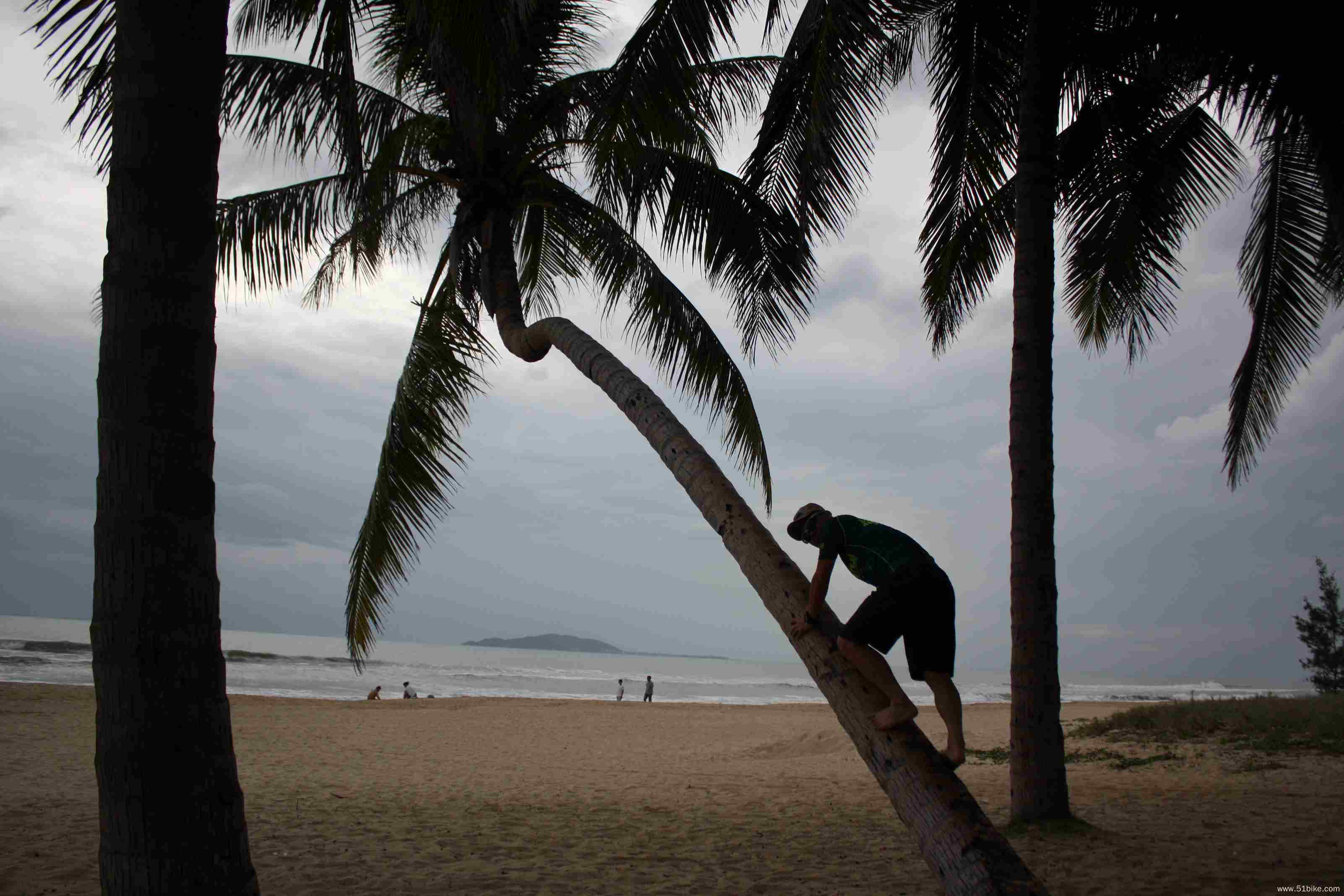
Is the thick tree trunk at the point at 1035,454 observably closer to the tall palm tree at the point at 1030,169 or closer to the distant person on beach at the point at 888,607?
the tall palm tree at the point at 1030,169

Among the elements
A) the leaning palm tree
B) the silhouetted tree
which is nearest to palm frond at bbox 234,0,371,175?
the leaning palm tree

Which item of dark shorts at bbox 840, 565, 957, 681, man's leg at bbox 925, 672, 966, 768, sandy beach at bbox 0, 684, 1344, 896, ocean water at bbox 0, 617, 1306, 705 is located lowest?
ocean water at bbox 0, 617, 1306, 705

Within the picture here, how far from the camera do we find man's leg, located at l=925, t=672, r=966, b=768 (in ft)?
11.0

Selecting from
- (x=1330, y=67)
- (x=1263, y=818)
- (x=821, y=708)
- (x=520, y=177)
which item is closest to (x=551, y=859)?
(x=1263, y=818)

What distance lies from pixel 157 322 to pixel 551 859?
412 centimetres

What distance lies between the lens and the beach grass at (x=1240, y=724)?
8820 millimetres

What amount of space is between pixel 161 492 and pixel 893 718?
2.48m

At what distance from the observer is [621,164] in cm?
735

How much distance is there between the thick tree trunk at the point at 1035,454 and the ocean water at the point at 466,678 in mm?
16072

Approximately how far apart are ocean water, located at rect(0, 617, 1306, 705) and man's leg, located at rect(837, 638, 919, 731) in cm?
1696

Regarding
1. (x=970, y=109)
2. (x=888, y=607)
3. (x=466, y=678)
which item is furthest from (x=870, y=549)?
(x=466, y=678)

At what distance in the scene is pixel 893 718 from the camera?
2.89m

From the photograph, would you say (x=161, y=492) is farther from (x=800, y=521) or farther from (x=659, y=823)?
(x=659, y=823)

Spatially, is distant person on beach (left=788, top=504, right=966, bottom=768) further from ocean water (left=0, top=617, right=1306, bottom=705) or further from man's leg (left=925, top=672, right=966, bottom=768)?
ocean water (left=0, top=617, right=1306, bottom=705)
